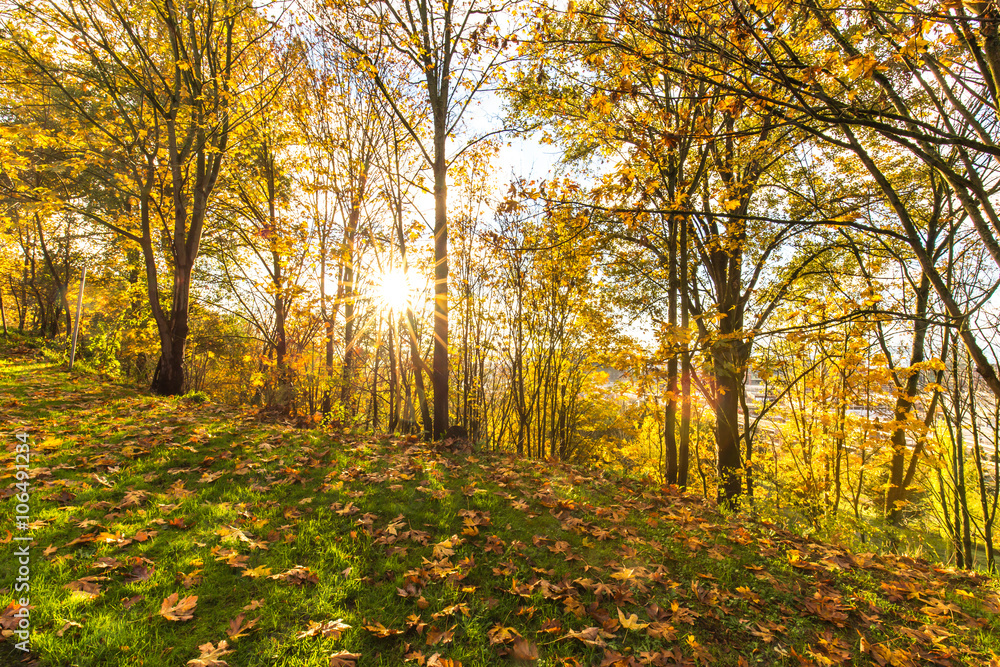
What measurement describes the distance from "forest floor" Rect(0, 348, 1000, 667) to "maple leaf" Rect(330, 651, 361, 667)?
0.01 metres

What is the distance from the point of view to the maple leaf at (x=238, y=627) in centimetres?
231

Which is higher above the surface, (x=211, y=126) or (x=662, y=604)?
(x=211, y=126)

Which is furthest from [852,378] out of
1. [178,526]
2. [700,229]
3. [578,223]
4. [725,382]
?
[178,526]

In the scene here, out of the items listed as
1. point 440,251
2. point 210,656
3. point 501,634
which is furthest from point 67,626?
point 440,251

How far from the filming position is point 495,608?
9.27 ft

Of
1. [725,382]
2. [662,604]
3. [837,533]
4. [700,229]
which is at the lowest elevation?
[837,533]

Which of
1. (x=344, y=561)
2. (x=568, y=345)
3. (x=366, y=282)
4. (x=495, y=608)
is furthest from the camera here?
(x=568, y=345)

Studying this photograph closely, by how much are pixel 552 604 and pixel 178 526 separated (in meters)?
3.10

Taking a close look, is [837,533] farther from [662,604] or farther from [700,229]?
[700,229]

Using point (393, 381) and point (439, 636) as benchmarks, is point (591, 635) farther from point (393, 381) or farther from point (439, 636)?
point (393, 381)

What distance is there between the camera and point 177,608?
7.94ft

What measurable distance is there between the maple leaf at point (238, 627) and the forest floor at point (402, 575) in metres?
0.01

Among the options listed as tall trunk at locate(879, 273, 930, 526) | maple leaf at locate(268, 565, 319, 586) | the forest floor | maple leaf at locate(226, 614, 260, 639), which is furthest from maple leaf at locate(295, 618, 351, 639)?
tall trunk at locate(879, 273, 930, 526)

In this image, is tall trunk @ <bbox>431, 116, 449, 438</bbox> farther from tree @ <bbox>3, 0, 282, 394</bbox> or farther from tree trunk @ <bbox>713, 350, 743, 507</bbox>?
tree trunk @ <bbox>713, 350, 743, 507</bbox>
